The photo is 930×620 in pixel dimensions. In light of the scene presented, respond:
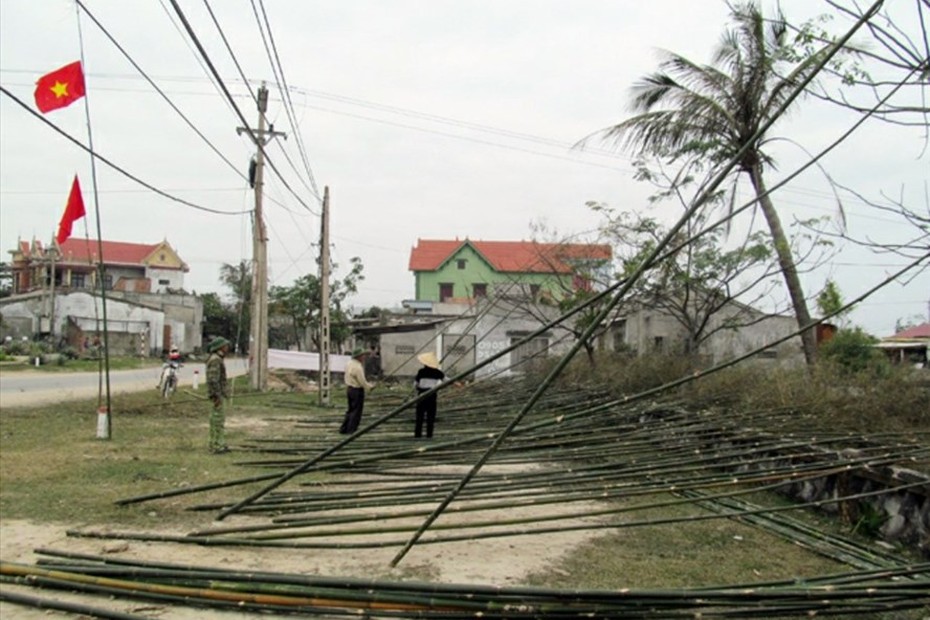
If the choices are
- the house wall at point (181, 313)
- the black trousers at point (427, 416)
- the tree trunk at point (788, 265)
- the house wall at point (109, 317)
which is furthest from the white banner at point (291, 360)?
the house wall at point (181, 313)

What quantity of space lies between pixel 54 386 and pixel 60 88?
1218 cm

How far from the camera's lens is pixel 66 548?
4840mm

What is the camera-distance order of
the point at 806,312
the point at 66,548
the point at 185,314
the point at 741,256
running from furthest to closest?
1. the point at 185,314
2. the point at 741,256
3. the point at 806,312
4. the point at 66,548

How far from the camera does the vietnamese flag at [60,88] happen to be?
25.1 feet

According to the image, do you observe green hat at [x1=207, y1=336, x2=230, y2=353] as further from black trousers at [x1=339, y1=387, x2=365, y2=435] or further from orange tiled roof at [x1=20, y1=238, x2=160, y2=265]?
orange tiled roof at [x1=20, y1=238, x2=160, y2=265]

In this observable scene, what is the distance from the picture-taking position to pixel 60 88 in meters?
7.80

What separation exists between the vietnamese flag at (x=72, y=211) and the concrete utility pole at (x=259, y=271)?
727 centimetres

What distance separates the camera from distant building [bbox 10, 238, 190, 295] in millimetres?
48688

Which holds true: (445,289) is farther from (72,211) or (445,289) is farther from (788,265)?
(72,211)

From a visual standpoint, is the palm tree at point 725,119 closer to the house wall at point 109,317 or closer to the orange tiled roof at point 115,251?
the house wall at point 109,317

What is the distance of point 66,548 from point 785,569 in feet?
13.8

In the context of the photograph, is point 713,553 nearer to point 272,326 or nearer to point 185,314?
point 272,326

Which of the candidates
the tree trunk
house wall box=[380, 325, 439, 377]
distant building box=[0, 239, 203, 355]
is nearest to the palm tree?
the tree trunk

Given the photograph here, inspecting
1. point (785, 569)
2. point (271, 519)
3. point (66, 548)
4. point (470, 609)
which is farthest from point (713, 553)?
point (66, 548)
